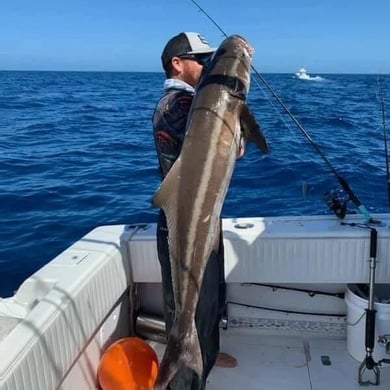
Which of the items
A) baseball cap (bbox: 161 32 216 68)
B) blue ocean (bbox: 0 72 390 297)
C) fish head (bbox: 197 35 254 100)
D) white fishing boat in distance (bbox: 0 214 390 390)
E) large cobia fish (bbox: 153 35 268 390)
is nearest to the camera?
large cobia fish (bbox: 153 35 268 390)

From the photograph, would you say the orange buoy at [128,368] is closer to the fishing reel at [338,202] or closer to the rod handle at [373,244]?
the rod handle at [373,244]

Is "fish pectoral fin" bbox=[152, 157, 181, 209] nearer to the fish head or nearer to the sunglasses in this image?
the fish head

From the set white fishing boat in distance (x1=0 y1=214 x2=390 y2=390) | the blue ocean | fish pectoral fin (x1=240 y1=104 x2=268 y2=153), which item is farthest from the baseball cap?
white fishing boat in distance (x1=0 y1=214 x2=390 y2=390)

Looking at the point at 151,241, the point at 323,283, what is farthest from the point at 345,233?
the point at 151,241

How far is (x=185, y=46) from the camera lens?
3.03 metres

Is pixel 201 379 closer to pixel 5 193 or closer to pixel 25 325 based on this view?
pixel 25 325

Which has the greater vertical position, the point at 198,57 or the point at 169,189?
the point at 198,57

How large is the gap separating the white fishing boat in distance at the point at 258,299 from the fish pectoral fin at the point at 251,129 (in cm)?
143

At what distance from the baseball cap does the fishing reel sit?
1652 millimetres

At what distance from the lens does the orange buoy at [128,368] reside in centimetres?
329

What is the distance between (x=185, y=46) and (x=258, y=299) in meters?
2.11

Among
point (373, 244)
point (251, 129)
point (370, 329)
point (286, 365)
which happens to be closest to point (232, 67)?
point (251, 129)

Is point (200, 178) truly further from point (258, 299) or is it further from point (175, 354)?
point (258, 299)

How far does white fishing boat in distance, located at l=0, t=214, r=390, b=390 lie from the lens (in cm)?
324
